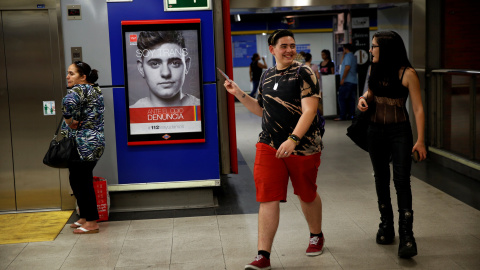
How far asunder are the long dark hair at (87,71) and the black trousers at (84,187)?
0.78 meters

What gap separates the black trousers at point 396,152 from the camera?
441 cm

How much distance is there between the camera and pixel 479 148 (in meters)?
7.40

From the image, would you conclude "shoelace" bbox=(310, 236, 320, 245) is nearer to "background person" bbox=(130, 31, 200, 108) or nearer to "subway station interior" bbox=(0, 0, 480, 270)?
"subway station interior" bbox=(0, 0, 480, 270)

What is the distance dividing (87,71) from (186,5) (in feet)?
4.02

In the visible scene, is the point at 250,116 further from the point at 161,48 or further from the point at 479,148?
the point at 161,48

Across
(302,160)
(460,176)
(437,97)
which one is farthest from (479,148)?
(302,160)

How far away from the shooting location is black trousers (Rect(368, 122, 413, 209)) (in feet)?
14.5

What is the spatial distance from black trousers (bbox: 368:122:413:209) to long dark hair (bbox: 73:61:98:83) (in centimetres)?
256

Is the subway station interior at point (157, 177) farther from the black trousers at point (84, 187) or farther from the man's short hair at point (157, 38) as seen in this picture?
the black trousers at point (84, 187)

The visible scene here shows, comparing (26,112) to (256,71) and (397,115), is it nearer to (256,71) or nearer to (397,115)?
(397,115)

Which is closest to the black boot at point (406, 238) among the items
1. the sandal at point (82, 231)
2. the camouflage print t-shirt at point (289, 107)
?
the camouflage print t-shirt at point (289, 107)

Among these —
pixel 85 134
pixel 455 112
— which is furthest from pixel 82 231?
pixel 455 112

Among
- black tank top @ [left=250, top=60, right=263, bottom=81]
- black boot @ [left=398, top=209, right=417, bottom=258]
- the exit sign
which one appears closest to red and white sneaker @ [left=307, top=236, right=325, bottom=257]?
black boot @ [left=398, top=209, right=417, bottom=258]

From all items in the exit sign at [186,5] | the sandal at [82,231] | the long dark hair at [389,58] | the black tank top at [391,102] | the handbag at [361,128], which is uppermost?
the exit sign at [186,5]
